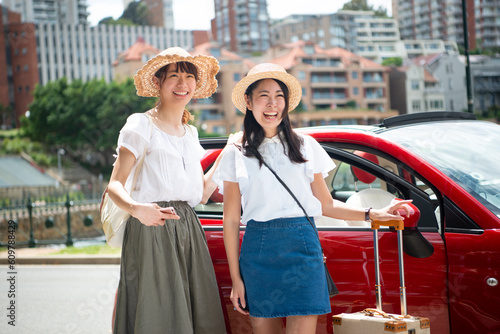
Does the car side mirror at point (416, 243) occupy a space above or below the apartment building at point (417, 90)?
below

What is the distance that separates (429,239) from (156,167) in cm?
133

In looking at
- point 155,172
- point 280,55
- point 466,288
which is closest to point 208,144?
point 155,172

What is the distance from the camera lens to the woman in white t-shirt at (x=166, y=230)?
267 centimetres

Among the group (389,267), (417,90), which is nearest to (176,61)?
(389,267)

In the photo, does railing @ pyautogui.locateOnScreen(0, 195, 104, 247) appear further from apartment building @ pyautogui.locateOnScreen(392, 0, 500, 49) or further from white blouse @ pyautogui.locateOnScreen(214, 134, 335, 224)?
apartment building @ pyautogui.locateOnScreen(392, 0, 500, 49)

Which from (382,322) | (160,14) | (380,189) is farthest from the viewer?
(160,14)

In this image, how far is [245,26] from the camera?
121125mm

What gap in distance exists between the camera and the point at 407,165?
112 inches

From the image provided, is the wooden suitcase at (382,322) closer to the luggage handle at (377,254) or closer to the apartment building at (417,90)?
the luggage handle at (377,254)

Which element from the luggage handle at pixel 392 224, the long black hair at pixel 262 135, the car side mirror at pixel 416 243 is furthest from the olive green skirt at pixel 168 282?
the car side mirror at pixel 416 243

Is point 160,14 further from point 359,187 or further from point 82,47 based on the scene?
point 359,187

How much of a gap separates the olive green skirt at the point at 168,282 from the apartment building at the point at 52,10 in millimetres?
126675

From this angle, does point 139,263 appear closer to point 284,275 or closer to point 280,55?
point 284,275

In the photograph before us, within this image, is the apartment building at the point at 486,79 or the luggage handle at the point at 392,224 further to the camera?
the apartment building at the point at 486,79
